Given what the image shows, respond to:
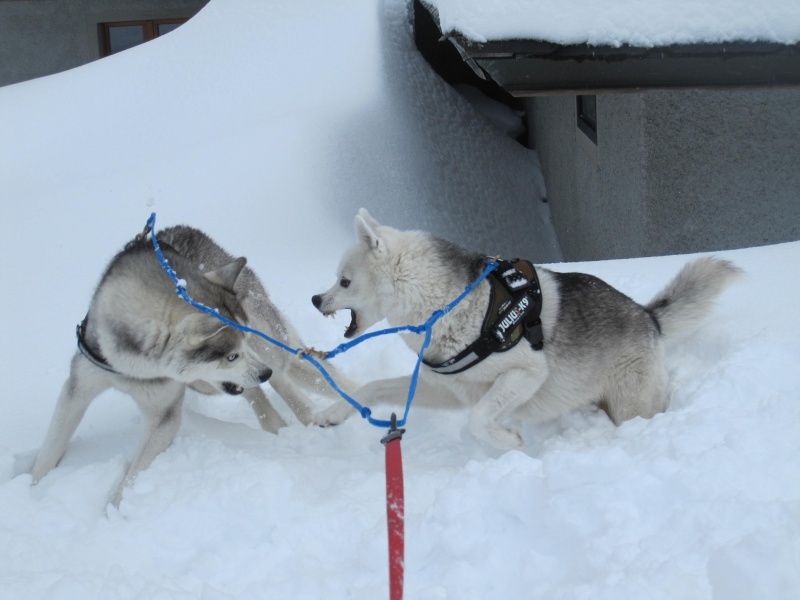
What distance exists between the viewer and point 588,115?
8000 mm

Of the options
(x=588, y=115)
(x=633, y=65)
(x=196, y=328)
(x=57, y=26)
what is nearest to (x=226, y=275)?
(x=196, y=328)

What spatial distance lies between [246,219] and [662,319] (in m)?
3.72

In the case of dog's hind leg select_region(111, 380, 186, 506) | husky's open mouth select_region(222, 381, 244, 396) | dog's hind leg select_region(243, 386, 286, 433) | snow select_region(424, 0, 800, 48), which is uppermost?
snow select_region(424, 0, 800, 48)

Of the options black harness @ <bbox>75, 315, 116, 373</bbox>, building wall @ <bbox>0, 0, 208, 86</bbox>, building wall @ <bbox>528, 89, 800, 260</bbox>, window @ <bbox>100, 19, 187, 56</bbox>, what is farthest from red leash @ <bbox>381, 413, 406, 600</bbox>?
window @ <bbox>100, 19, 187, 56</bbox>

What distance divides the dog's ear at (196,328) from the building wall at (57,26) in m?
12.3

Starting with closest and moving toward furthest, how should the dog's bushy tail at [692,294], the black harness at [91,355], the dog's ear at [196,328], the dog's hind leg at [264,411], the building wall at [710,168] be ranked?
the dog's ear at [196,328], the black harness at [91,355], the dog's bushy tail at [692,294], the dog's hind leg at [264,411], the building wall at [710,168]

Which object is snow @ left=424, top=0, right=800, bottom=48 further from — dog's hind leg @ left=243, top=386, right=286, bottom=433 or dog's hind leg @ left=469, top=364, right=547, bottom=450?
dog's hind leg @ left=243, top=386, right=286, bottom=433

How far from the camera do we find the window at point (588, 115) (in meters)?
7.64

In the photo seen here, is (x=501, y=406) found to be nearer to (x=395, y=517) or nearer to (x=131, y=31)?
(x=395, y=517)

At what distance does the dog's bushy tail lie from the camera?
3689 mm

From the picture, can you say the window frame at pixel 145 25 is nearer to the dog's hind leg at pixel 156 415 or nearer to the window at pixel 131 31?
the window at pixel 131 31

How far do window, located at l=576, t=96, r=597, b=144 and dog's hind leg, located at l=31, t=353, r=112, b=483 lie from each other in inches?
216

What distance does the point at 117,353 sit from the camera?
3184 mm

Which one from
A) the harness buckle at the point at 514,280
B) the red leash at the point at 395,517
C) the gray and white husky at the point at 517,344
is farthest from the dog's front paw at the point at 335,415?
the red leash at the point at 395,517
